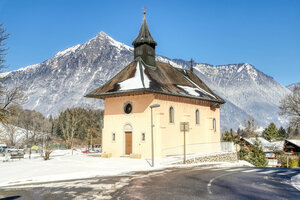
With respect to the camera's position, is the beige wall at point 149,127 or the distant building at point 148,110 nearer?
the beige wall at point 149,127

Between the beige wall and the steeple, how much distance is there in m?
6.21

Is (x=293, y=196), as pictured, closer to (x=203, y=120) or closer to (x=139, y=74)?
(x=139, y=74)

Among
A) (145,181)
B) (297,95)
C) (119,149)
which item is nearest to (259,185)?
(145,181)

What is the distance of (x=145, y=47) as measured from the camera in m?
33.5

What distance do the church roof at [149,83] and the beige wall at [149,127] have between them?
111 cm

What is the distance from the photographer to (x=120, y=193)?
11.0 metres

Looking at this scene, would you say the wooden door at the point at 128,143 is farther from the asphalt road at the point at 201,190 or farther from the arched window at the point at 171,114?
the asphalt road at the point at 201,190

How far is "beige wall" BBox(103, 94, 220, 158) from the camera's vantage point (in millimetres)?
28422

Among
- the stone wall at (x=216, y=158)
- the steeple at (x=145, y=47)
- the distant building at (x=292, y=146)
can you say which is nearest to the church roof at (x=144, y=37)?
the steeple at (x=145, y=47)

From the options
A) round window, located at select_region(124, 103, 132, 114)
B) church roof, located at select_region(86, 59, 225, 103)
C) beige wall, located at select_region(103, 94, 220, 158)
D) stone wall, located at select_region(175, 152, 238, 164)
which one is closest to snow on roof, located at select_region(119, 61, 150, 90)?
church roof, located at select_region(86, 59, 225, 103)

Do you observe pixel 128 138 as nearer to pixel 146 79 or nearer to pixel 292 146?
pixel 146 79

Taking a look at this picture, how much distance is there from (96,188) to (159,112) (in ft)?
55.9

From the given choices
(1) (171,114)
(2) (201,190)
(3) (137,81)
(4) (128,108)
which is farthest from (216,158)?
(2) (201,190)

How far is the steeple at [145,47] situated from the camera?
110 ft
